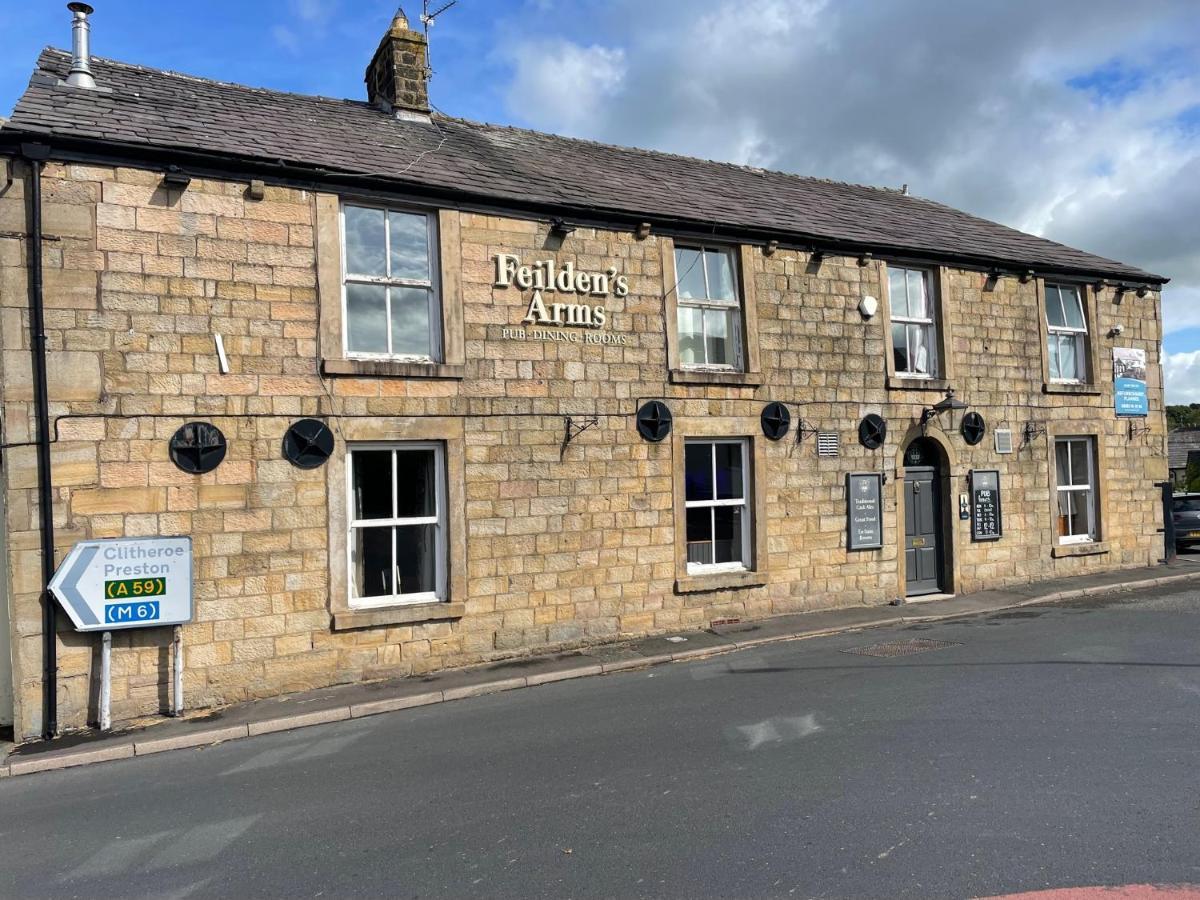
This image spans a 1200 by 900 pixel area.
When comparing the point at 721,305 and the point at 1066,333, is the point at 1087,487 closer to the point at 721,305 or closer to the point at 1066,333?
the point at 1066,333

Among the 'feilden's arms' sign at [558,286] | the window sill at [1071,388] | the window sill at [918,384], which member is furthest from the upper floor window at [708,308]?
the window sill at [1071,388]

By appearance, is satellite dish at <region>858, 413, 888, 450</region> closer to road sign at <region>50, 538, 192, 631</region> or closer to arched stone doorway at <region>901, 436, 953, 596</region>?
arched stone doorway at <region>901, 436, 953, 596</region>

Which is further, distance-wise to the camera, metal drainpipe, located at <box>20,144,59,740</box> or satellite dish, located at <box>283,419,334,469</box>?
satellite dish, located at <box>283,419,334,469</box>

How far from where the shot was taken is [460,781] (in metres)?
5.63

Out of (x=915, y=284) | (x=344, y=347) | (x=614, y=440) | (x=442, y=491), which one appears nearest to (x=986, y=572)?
(x=915, y=284)

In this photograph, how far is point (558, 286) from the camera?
10047 mm

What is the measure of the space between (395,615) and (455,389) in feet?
8.38

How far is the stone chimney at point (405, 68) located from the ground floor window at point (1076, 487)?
39.1 ft

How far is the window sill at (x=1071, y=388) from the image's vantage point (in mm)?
14078

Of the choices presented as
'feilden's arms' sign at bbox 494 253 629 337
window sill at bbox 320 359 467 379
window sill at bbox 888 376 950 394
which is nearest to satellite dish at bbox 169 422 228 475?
window sill at bbox 320 359 467 379

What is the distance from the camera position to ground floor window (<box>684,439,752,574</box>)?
11.1 metres

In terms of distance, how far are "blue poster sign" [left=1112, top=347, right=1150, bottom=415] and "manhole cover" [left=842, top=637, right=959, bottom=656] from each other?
8.17m

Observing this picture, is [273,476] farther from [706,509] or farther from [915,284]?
[915,284]

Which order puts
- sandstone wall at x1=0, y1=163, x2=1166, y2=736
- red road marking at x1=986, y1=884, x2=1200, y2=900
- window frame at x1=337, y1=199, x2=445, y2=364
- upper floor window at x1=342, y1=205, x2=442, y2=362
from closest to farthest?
red road marking at x1=986, y1=884, x2=1200, y2=900 < sandstone wall at x1=0, y1=163, x2=1166, y2=736 < window frame at x1=337, y1=199, x2=445, y2=364 < upper floor window at x1=342, y1=205, x2=442, y2=362
